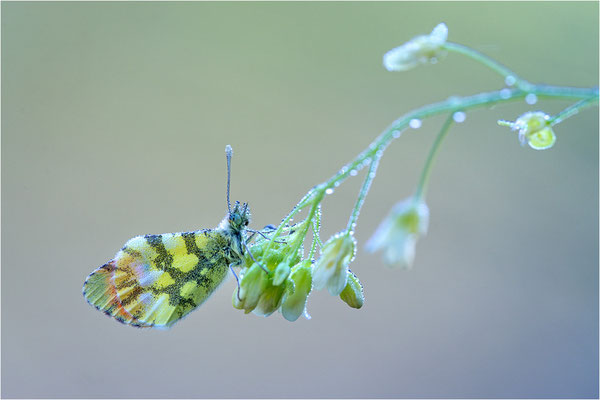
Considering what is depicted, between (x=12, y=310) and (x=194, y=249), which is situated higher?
(x=12, y=310)

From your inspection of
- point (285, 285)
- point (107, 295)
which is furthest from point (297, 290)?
point (107, 295)

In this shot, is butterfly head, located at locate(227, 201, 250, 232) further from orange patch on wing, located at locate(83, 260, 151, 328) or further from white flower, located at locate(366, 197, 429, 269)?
white flower, located at locate(366, 197, 429, 269)

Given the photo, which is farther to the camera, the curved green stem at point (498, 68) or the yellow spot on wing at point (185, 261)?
the yellow spot on wing at point (185, 261)

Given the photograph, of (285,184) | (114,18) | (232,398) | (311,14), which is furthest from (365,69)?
(232,398)

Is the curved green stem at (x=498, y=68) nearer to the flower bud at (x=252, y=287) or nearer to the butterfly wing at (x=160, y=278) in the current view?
the flower bud at (x=252, y=287)

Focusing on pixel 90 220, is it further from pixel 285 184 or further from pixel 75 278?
pixel 285 184

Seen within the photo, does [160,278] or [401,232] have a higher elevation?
[160,278]


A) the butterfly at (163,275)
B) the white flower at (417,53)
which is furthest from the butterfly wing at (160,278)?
the white flower at (417,53)

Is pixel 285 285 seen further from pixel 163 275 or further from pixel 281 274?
pixel 163 275
